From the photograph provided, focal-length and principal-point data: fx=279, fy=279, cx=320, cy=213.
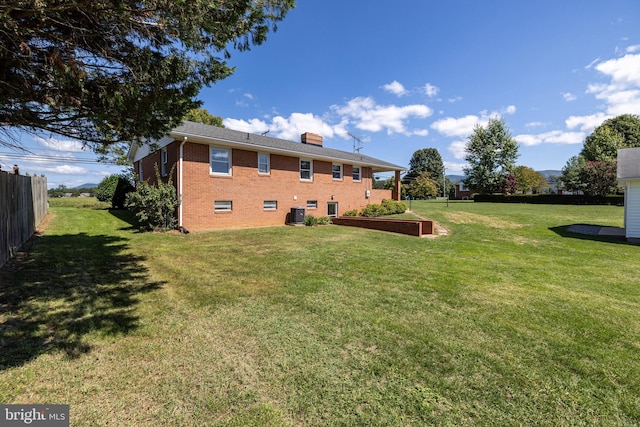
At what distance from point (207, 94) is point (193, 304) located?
3.84m

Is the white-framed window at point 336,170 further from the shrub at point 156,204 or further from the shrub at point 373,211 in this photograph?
the shrub at point 156,204

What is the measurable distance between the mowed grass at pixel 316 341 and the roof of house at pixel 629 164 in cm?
801

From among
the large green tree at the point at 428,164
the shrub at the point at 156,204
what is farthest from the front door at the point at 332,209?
the large green tree at the point at 428,164

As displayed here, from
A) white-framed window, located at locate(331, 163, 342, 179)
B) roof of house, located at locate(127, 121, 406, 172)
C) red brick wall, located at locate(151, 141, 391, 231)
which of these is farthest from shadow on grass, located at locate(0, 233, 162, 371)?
white-framed window, located at locate(331, 163, 342, 179)

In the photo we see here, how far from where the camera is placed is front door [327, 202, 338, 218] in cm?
1919

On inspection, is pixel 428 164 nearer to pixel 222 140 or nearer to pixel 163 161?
pixel 222 140

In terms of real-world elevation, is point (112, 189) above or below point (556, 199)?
above

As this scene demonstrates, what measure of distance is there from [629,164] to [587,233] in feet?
11.5

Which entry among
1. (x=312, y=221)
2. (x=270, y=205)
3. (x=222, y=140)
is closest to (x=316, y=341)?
(x=222, y=140)

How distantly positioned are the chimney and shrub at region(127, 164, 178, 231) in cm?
1118

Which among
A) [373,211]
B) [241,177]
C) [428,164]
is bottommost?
[373,211]

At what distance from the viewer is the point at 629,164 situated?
12.8m

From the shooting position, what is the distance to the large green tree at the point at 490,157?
3872 cm

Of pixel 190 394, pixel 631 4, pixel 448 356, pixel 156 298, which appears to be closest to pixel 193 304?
pixel 156 298
